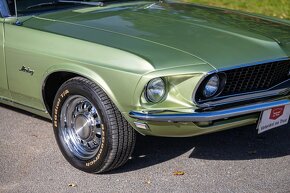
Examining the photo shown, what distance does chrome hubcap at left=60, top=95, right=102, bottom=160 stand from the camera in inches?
160

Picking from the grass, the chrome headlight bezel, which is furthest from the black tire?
the grass

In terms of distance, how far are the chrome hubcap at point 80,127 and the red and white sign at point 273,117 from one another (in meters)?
1.19

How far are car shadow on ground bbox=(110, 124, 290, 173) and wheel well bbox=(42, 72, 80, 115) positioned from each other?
2.67ft

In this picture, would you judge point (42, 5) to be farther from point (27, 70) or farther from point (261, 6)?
point (261, 6)

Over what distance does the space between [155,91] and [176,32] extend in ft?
2.37

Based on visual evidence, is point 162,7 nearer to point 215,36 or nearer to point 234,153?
point 215,36

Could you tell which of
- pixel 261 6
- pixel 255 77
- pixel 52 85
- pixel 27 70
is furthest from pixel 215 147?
pixel 261 6

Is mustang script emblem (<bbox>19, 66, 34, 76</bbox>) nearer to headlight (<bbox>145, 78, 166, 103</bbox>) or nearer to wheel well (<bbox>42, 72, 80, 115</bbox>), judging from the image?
wheel well (<bbox>42, 72, 80, 115</bbox>)

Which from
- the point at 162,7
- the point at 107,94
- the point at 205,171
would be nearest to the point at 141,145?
the point at 205,171

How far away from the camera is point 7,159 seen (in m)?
4.36

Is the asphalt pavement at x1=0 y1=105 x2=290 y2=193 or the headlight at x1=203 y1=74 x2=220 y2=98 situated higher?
the headlight at x1=203 y1=74 x2=220 y2=98

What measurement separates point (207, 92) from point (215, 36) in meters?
0.58

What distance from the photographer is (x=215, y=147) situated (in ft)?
14.9

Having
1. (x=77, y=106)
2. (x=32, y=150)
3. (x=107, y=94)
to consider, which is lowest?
(x=32, y=150)
